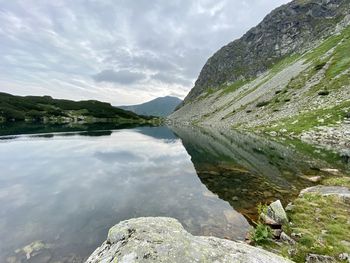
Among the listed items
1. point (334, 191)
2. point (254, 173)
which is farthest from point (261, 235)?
point (254, 173)

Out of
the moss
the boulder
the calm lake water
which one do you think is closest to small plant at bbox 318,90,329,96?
the calm lake water

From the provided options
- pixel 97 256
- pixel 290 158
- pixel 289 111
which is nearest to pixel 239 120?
pixel 289 111

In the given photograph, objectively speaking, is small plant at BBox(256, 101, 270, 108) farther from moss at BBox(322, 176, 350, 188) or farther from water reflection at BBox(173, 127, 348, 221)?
moss at BBox(322, 176, 350, 188)

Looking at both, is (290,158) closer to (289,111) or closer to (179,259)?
(179,259)

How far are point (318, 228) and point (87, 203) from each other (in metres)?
15.5

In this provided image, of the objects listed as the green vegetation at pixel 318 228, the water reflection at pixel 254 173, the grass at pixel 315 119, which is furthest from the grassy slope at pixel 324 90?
the green vegetation at pixel 318 228

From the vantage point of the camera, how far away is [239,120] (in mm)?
108250

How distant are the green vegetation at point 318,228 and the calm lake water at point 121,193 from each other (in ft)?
8.80

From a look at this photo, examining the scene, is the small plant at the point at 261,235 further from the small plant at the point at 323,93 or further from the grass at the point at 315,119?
the small plant at the point at 323,93

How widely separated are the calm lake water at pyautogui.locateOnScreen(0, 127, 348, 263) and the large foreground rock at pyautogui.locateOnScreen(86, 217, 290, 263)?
605 centimetres

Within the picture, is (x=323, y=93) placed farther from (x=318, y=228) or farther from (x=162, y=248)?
(x=162, y=248)

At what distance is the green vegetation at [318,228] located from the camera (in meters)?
11.1

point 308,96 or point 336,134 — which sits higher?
point 308,96

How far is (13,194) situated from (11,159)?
753 inches
